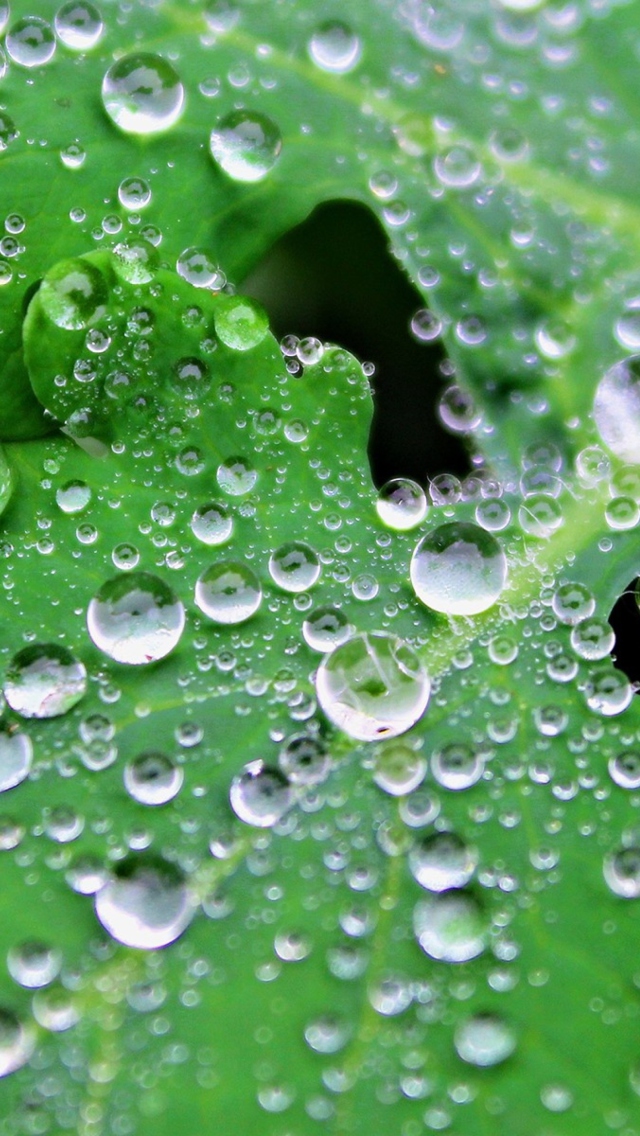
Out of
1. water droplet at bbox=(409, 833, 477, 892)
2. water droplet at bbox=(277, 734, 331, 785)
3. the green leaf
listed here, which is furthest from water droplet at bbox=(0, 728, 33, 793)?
water droplet at bbox=(409, 833, 477, 892)

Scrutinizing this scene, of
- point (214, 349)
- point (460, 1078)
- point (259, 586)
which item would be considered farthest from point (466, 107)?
point (460, 1078)

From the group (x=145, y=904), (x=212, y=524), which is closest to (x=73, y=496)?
(x=212, y=524)

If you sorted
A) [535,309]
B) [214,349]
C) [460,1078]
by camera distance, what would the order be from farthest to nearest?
[535,309], [214,349], [460,1078]

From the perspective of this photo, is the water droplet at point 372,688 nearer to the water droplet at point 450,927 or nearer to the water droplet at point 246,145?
the water droplet at point 450,927

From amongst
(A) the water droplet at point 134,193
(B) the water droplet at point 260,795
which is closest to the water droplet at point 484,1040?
(B) the water droplet at point 260,795

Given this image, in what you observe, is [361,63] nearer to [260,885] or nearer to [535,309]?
[535,309]
